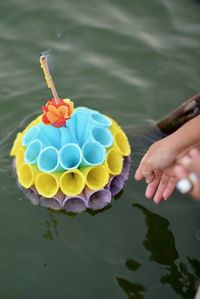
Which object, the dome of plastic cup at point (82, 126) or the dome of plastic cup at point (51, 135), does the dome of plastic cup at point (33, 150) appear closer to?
the dome of plastic cup at point (51, 135)

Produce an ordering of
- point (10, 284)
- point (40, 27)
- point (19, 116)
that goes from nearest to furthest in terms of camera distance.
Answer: point (10, 284) → point (19, 116) → point (40, 27)

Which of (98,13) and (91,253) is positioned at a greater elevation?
(98,13)

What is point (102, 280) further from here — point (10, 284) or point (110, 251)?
point (10, 284)

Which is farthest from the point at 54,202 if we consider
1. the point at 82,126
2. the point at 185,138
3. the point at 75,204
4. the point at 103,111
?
the point at 103,111

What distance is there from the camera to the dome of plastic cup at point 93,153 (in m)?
2.67

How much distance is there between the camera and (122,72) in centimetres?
405

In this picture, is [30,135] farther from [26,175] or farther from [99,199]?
[99,199]

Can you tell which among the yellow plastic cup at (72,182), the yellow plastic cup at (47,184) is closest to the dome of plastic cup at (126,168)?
the yellow plastic cup at (72,182)

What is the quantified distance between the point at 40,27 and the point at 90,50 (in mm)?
566

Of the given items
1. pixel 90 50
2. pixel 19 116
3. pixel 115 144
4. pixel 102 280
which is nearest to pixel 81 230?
pixel 102 280

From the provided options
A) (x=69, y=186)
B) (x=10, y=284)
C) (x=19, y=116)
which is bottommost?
(x=10, y=284)

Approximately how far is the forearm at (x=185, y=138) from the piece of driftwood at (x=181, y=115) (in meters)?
0.81

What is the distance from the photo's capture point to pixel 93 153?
8.88ft

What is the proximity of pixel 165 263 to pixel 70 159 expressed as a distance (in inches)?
31.6
